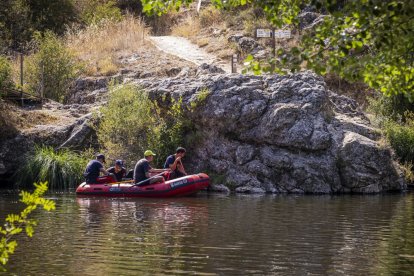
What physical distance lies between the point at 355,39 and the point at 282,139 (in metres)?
18.9

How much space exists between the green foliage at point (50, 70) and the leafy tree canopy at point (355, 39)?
26.1 metres

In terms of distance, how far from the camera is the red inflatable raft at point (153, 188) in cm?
2414

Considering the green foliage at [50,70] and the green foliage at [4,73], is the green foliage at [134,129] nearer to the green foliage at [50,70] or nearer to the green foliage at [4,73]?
Answer: the green foliage at [4,73]

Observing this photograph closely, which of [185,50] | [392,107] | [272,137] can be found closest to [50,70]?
[185,50]

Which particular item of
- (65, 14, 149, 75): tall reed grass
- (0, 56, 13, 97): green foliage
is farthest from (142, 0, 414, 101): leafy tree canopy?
(65, 14, 149, 75): tall reed grass

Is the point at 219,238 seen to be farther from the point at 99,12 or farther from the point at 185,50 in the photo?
the point at 99,12

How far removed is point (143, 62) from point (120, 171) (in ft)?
42.3

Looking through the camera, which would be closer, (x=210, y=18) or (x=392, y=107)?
(x=392, y=107)

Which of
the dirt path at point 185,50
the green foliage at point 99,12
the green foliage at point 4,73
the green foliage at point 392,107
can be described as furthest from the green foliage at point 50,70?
the green foliage at point 392,107

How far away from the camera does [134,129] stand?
2836 centimetres

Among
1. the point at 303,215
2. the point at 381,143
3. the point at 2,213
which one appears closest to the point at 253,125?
the point at 381,143

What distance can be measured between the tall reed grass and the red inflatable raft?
550 inches

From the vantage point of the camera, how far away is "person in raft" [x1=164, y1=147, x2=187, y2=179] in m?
25.5

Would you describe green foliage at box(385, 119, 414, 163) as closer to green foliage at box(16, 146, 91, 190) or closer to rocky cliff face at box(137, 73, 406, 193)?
rocky cliff face at box(137, 73, 406, 193)
